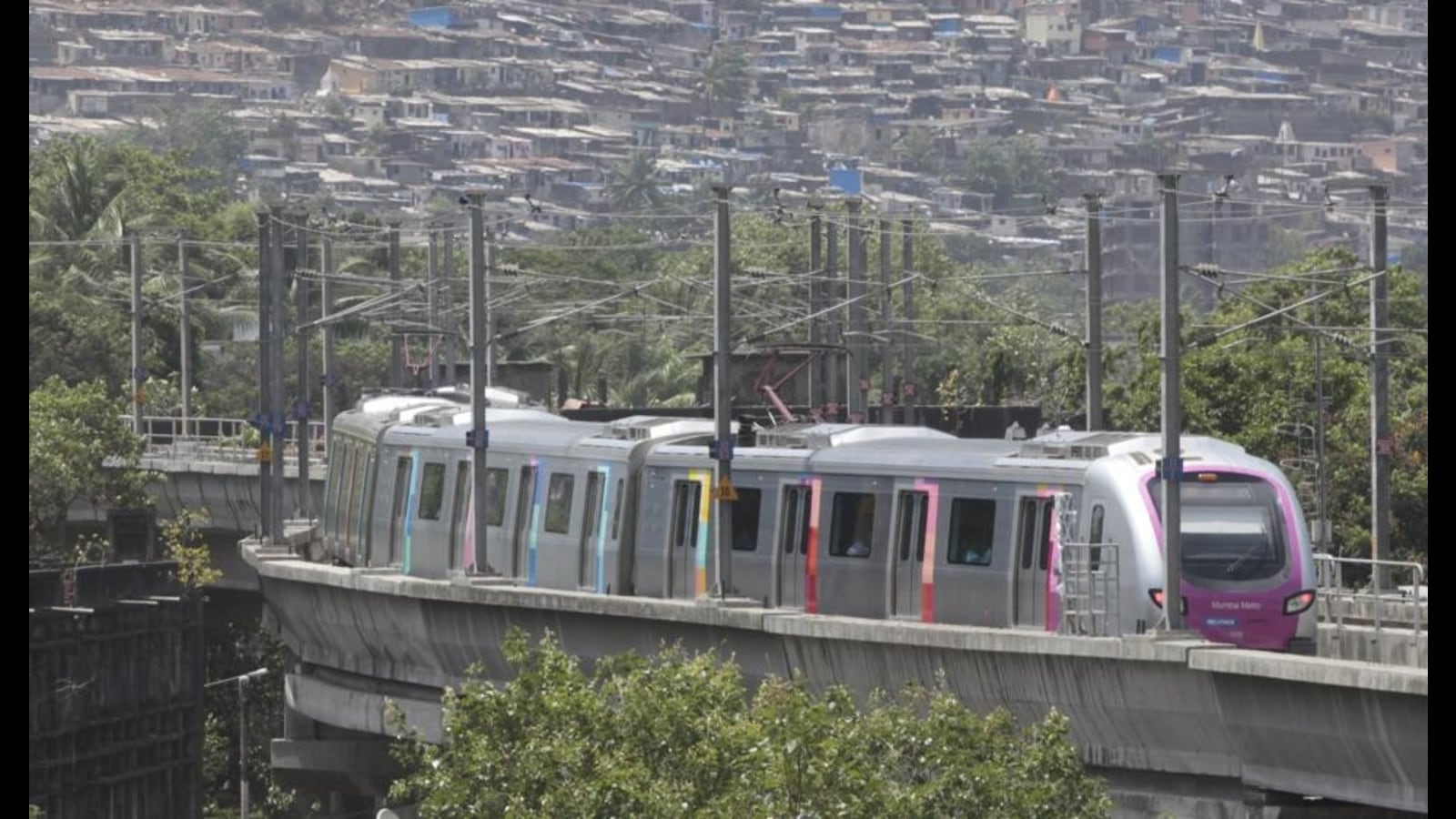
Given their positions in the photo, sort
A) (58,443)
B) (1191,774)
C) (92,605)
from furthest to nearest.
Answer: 1. (58,443)
2. (92,605)
3. (1191,774)

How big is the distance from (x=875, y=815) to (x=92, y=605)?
93.4 ft

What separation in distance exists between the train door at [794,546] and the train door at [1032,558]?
4.54 m

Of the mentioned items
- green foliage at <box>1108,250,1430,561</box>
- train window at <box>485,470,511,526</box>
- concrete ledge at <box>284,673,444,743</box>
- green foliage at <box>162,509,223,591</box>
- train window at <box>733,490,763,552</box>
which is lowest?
green foliage at <box>162,509,223,591</box>

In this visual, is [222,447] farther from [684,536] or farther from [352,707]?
[684,536]

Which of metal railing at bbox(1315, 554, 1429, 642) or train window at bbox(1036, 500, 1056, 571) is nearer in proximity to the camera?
train window at bbox(1036, 500, 1056, 571)

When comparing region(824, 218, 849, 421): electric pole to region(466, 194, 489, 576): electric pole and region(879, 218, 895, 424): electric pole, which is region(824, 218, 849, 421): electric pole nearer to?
region(879, 218, 895, 424): electric pole

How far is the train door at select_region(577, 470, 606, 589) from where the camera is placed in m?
47.8

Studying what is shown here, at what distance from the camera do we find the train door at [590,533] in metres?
47.8

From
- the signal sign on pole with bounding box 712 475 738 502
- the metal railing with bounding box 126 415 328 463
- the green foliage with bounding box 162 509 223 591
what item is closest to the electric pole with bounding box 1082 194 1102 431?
the signal sign on pole with bounding box 712 475 738 502

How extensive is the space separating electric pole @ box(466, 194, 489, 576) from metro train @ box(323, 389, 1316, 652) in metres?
0.22
